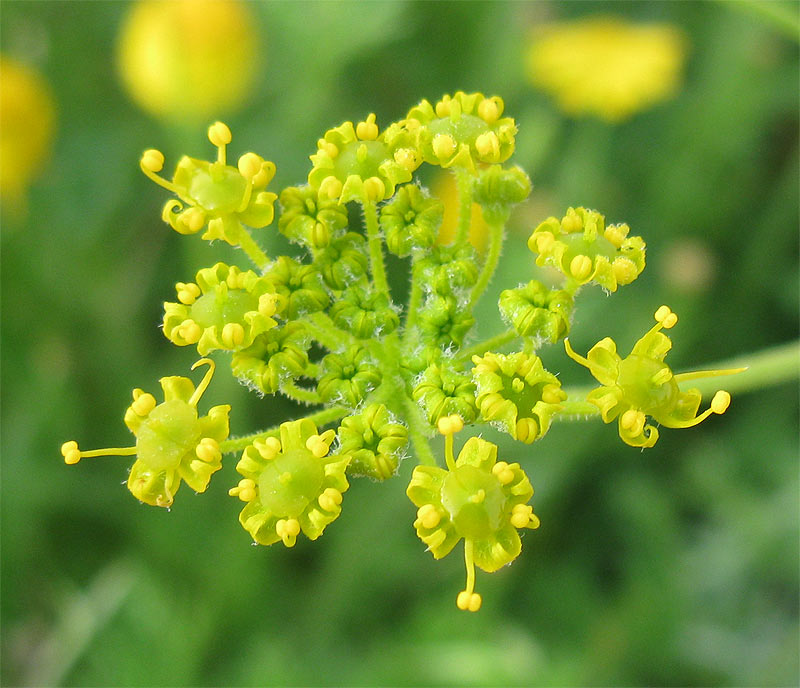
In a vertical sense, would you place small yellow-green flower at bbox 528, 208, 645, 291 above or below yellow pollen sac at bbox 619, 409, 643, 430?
above

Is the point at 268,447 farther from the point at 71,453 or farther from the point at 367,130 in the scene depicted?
the point at 367,130

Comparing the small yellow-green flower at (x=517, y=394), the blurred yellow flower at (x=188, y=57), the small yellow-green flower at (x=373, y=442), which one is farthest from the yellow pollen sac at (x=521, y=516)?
the blurred yellow flower at (x=188, y=57)

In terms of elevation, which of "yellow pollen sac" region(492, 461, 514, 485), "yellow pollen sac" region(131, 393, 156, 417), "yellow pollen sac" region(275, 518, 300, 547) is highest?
"yellow pollen sac" region(492, 461, 514, 485)

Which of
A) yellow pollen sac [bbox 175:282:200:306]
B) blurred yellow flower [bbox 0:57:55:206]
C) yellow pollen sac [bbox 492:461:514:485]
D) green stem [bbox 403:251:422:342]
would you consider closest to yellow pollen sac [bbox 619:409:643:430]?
yellow pollen sac [bbox 492:461:514:485]

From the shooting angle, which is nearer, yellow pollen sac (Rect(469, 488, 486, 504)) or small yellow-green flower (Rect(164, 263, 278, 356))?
yellow pollen sac (Rect(469, 488, 486, 504))

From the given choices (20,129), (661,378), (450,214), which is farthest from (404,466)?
(20,129)

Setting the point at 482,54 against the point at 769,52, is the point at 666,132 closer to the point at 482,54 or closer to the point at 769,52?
the point at 769,52

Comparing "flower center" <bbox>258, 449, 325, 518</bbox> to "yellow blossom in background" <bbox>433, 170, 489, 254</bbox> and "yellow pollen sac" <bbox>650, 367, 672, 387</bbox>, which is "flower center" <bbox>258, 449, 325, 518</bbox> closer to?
"yellow pollen sac" <bbox>650, 367, 672, 387</bbox>
